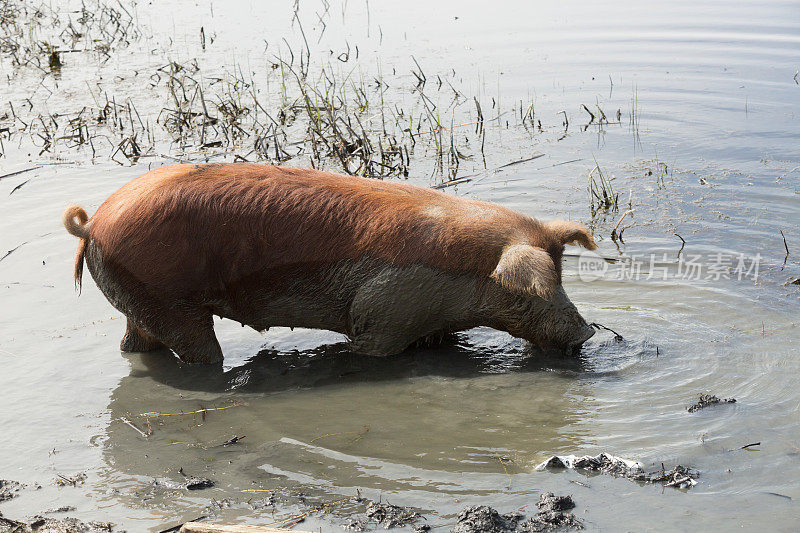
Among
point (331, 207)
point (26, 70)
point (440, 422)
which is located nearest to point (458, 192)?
point (331, 207)

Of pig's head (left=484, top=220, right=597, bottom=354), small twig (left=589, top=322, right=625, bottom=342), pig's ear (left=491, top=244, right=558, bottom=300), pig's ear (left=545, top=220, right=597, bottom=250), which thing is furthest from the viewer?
small twig (left=589, top=322, right=625, bottom=342)

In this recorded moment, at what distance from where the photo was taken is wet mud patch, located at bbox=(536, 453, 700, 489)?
381cm

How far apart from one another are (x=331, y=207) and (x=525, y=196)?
2.94 m

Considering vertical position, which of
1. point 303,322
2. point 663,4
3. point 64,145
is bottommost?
point 303,322

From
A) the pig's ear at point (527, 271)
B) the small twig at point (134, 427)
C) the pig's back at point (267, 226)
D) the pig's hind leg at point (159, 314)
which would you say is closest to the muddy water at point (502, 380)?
the small twig at point (134, 427)

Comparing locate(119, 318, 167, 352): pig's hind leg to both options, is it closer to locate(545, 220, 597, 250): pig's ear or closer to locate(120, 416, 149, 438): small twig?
locate(120, 416, 149, 438): small twig

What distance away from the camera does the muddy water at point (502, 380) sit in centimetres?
389

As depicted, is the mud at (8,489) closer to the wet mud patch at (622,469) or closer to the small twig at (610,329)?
the wet mud patch at (622,469)

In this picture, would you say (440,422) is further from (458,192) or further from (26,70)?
(26,70)

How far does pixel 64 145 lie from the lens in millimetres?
8914

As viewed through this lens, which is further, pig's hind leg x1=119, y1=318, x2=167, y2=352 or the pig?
pig's hind leg x1=119, y1=318, x2=167, y2=352

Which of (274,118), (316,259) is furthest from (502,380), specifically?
(274,118)

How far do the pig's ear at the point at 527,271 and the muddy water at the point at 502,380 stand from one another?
1.75 feet

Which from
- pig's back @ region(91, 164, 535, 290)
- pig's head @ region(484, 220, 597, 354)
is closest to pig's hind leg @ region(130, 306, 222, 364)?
pig's back @ region(91, 164, 535, 290)
